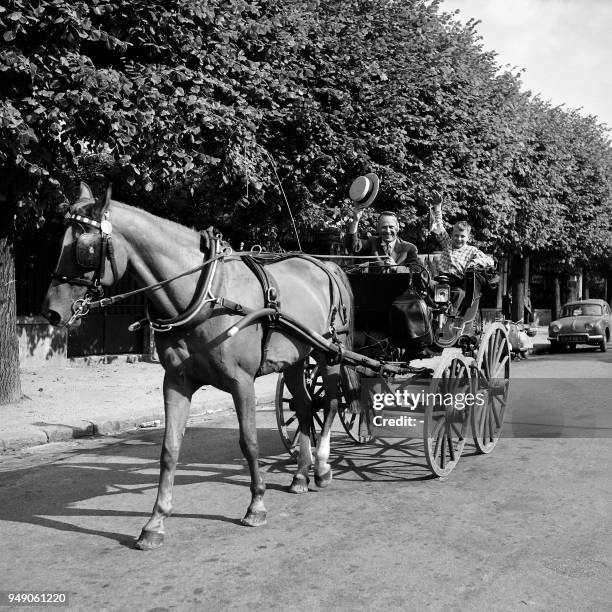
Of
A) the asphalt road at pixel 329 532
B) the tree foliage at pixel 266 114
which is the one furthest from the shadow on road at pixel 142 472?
the tree foliage at pixel 266 114

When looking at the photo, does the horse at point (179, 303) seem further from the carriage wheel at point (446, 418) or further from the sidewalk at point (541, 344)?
the sidewalk at point (541, 344)

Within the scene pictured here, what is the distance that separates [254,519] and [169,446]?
2.53 ft

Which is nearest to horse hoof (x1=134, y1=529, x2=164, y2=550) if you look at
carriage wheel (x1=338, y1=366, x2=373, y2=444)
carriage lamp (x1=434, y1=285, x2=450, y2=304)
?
carriage wheel (x1=338, y1=366, x2=373, y2=444)

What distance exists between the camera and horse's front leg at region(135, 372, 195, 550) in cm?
444

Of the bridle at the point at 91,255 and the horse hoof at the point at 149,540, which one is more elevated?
the bridle at the point at 91,255

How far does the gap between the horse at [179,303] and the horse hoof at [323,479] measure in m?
1.03

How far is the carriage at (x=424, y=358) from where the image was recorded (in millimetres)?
6223

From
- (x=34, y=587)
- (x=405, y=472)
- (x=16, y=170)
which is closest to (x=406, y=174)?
(x=16, y=170)

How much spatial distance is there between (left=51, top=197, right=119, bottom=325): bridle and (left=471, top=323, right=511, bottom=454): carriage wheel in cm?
377

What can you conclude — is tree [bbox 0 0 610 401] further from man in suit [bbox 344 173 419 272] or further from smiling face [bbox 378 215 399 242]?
smiling face [bbox 378 215 399 242]

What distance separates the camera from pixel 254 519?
4793 mm

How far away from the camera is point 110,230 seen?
4305 mm

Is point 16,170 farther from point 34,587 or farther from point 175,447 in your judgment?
point 34,587

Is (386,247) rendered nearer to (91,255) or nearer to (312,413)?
(312,413)
